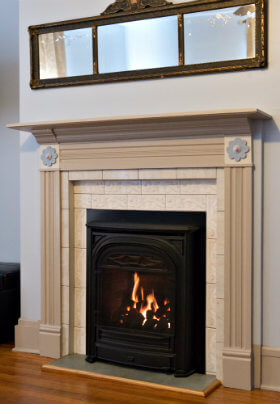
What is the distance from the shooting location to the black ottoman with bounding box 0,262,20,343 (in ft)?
13.3

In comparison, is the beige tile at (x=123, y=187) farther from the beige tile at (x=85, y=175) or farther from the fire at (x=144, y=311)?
the fire at (x=144, y=311)

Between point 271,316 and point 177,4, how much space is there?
190cm

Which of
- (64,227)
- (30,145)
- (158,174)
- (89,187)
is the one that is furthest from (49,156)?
(158,174)

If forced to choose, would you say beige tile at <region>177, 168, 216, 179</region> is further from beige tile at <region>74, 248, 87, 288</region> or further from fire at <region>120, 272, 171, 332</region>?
beige tile at <region>74, 248, 87, 288</region>

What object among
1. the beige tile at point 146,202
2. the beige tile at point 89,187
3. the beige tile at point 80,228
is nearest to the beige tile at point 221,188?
the beige tile at point 146,202

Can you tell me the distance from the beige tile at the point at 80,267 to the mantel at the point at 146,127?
0.74 meters

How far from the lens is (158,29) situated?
134 inches

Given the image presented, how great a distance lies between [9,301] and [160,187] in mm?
1488

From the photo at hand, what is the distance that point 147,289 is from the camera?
3.50m

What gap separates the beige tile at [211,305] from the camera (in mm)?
3365

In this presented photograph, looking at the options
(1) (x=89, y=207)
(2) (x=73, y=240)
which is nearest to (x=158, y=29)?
(1) (x=89, y=207)

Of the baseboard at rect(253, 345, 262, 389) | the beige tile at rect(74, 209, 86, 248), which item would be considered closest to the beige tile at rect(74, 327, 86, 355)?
the beige tile at rect(74, 209, 86, 248)

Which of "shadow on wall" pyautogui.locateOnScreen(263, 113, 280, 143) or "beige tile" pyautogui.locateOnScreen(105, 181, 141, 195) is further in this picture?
"beige tile" pyautogui.locateOnScreen(105, 181, 141, 195)

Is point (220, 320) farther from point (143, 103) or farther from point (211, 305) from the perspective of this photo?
point (143, 103)
